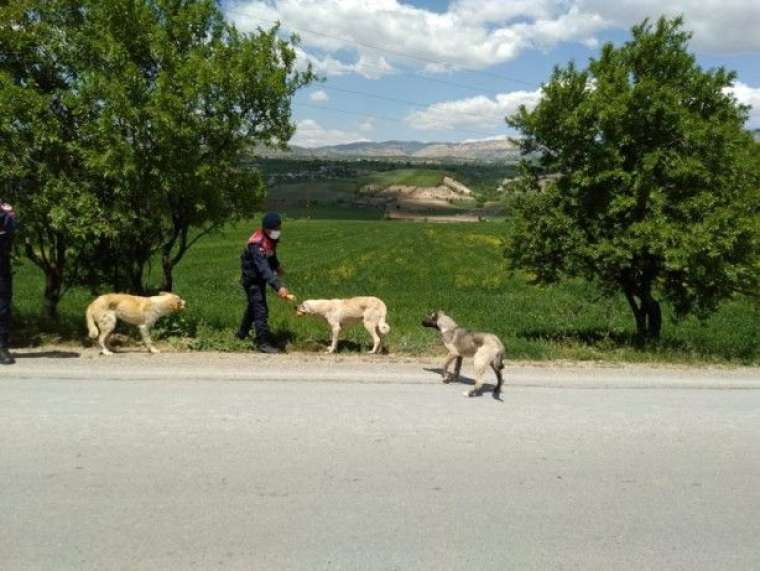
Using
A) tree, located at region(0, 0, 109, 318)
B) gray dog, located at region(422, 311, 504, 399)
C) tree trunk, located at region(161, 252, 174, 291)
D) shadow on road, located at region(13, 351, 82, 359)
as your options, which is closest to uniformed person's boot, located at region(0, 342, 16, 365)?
shadow on road, located at region(13, 351, 82, 359)

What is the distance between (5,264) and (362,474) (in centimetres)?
627

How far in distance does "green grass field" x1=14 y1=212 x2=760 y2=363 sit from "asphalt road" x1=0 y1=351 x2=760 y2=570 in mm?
2732

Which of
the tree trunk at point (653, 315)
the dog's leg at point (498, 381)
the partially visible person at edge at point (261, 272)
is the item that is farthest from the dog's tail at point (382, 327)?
the tree trunk at point (653, 315)

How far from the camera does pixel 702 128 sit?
36.1 ft

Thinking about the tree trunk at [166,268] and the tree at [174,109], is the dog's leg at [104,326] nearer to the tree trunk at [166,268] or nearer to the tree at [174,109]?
the tree at [174,109]

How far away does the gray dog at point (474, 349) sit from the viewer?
760 cm

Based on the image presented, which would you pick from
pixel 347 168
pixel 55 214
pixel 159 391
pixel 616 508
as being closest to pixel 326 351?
pixel 159 391

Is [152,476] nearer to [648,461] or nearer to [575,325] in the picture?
[648,461]

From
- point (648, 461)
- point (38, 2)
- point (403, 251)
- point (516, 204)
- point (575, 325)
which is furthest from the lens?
point (403, 251)

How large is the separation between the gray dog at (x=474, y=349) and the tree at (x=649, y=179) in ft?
13.9

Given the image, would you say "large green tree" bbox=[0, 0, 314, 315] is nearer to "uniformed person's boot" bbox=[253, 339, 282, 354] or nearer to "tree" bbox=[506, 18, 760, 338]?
"uniformed person's boot" bbox=[253, 339, 282, 354]

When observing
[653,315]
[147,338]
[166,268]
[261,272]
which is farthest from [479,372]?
[653,315]

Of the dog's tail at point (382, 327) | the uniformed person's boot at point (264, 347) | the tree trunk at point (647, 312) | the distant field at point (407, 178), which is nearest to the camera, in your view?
the uniformed person's boot at point (264, 347)

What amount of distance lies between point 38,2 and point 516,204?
8.89 m
